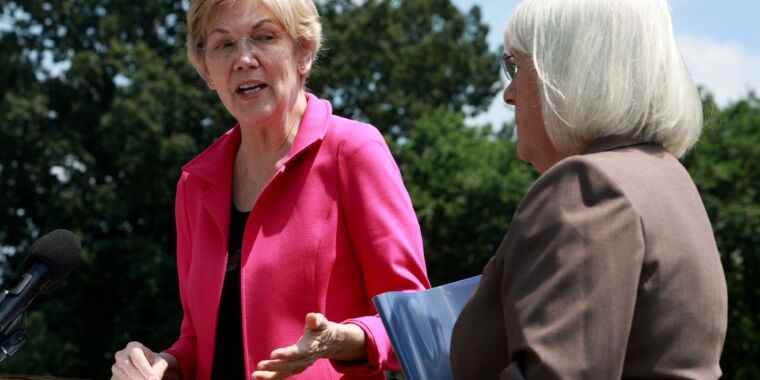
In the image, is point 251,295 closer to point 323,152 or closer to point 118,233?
point 323,152

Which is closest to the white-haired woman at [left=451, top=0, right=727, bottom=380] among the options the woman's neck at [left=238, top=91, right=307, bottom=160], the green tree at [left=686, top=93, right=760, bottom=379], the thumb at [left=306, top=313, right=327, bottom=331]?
the thumb at [left=306, top=313, right=327, bottom=331]

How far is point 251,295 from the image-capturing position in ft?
9.21

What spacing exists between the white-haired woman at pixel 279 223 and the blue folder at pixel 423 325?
0.30m

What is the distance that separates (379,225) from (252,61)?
1.77 feet

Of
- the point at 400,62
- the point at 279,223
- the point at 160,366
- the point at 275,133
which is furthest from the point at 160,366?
the point at 400,62

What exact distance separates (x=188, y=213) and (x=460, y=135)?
2712 centimetres

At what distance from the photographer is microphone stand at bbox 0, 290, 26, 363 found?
2.27 metres

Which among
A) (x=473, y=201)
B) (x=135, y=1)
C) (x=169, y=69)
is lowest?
(x=473, y=201)

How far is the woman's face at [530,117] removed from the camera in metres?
2.20

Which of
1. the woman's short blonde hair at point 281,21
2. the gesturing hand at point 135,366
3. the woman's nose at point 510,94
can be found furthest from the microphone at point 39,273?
the woman's nose at point 510,94

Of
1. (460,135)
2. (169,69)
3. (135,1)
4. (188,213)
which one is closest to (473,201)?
(460,135)

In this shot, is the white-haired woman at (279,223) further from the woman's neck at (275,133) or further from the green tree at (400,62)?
the green tree at (400,62)

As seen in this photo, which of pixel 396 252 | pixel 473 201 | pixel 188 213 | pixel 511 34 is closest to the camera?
pixel 511 34

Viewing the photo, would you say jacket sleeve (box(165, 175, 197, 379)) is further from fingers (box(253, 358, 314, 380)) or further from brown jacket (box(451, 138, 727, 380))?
brown jacket (box(451, 138, 727, 380))
